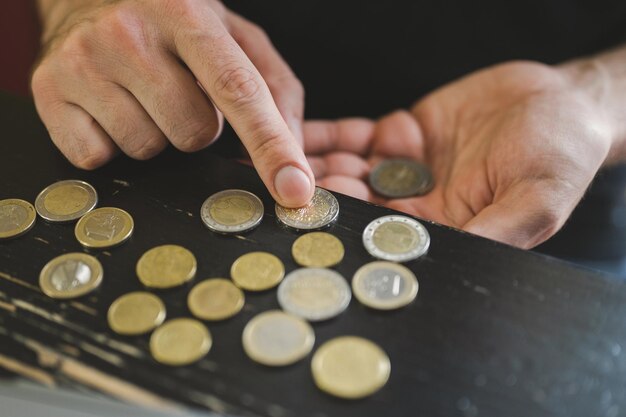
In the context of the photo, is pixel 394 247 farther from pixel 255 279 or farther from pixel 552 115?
pixel 552 115

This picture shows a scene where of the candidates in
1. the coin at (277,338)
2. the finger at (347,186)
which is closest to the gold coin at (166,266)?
the coin at (277,338)

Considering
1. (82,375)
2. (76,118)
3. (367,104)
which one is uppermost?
(76,118)

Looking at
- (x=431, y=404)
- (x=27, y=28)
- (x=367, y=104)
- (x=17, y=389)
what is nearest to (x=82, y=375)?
(x=17, y=389)

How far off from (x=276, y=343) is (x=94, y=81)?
1.77ft

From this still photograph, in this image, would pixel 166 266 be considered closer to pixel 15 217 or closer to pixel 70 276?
pixel 70 276

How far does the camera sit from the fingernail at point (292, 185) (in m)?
0.81

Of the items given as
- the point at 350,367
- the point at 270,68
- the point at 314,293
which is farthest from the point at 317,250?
the point at 270,68

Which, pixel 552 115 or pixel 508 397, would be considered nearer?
pixel 508 397

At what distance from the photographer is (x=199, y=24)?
2.90ft

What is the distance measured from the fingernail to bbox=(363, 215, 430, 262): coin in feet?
0.33

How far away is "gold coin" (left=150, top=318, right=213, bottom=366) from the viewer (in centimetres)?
63

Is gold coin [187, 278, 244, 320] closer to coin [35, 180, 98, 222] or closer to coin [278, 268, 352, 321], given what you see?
coin [278, 268, 352, 321]

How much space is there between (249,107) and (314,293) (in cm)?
30

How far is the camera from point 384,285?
0.71 m
